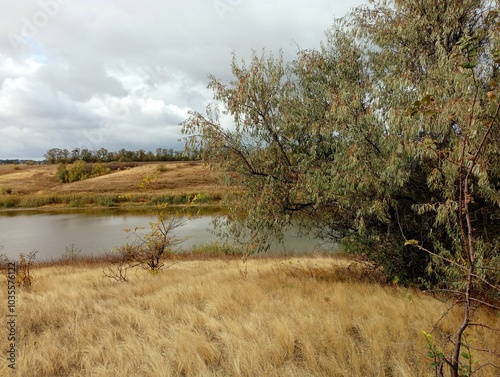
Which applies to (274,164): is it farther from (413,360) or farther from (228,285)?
(413,360)

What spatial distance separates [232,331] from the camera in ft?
14.1

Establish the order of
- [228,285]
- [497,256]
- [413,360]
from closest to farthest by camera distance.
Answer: [413,360], [497,256], [228,285]

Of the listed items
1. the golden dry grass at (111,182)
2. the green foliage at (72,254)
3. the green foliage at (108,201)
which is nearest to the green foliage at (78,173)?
the golden dry grass at (111,182)

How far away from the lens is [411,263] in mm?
6430

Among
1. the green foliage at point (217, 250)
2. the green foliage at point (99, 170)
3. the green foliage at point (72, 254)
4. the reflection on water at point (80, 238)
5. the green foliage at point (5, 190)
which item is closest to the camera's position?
the green foliage at point (72, 254)

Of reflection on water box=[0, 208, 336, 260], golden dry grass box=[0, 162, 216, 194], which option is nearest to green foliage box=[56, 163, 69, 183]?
golden dry grass box=[0, 162, 216, 194]

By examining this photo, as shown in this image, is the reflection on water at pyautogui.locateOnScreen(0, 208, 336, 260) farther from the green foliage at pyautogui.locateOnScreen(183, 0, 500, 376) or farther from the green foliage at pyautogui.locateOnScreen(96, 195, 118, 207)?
the green foliage at pyautogui.locateOnScreen(96, 195, 118, 207)

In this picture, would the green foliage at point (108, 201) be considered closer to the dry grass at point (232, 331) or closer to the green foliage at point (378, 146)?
the dry grass at point (232, 331)

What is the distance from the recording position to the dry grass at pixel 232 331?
3.44 metres

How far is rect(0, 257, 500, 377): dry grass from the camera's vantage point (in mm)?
3443

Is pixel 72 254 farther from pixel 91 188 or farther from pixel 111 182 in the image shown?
pixel 111 182

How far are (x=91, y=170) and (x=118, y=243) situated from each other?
61643 mm

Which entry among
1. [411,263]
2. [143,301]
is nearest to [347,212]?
[411,263]

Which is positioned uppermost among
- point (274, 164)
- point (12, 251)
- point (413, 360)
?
point (274, 164)
